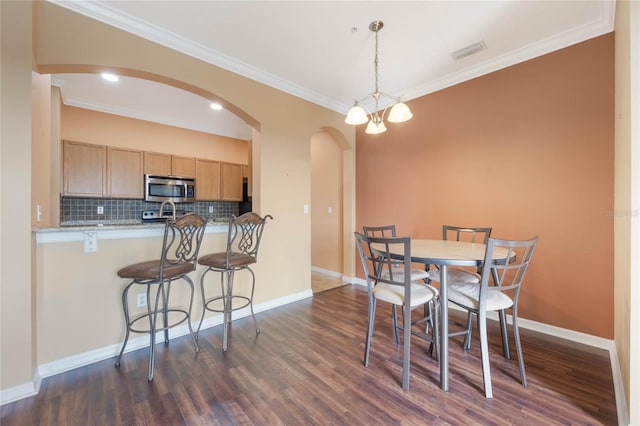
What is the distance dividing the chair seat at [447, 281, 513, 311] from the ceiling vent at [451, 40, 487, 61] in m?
2.24

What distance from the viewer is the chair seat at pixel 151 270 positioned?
1885 millimetres

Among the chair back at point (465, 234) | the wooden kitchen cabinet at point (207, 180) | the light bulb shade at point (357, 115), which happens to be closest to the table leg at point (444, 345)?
the chair back at point (465, 234)

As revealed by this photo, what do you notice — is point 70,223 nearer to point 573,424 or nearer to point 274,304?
point 274,304

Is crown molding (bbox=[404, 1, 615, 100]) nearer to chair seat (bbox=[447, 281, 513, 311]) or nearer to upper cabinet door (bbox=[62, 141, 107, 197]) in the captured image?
chair seat (bbox=[447, 281, 513, 311])

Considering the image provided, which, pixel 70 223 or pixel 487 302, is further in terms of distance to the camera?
pixel 70 223

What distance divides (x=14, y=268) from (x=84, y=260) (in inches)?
16.3

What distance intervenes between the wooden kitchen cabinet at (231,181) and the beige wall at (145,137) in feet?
0.92

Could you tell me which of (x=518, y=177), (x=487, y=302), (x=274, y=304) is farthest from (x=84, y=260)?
(x=518, y=177)

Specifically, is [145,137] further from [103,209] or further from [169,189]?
[103,209]

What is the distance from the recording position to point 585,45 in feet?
7.42

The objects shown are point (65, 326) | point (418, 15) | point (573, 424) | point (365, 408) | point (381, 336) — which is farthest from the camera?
point (381, 336)

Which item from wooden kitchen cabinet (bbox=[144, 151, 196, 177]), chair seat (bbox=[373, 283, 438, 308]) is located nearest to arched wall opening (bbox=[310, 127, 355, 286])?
chair seat (bbox=[373, 283, 438, 308])

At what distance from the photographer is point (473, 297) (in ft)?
5.92

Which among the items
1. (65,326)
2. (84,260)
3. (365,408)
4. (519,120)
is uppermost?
(519,120)
